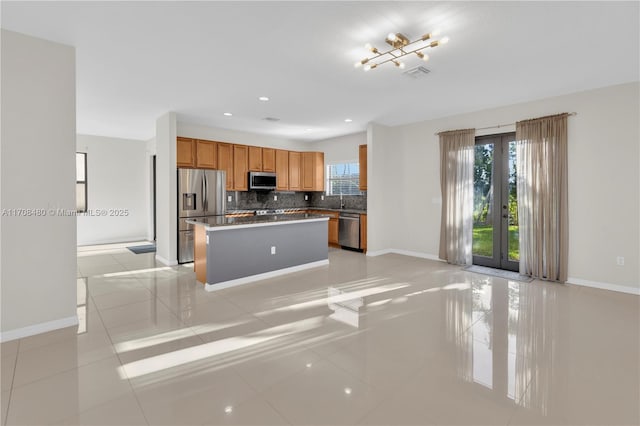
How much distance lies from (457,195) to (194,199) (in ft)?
16.3

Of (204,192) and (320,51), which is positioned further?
(204,192)

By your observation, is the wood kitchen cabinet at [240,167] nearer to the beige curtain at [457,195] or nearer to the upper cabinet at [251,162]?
the upper cabinet at [251,162]

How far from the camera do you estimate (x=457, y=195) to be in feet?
18.5

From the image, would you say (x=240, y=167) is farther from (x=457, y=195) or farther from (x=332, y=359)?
(x=332, y=359)

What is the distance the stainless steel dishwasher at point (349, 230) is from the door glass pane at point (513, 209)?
290 cm

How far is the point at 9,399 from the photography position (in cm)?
192

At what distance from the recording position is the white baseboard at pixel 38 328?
274 centimetres

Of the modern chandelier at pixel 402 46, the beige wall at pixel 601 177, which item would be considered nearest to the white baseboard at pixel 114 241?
the modern chandelier at pixel 402 46

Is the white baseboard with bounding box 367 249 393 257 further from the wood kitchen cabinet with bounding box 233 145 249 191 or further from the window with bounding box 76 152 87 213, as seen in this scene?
the window with bounding box 76 152 87 213

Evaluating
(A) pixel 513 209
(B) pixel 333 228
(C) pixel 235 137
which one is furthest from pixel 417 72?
(C) pixel 235 137

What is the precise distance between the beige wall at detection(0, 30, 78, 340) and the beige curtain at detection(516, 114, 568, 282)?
19.7ft

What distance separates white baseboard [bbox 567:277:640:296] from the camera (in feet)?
13.4

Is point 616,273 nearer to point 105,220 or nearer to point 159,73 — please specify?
point 159,73

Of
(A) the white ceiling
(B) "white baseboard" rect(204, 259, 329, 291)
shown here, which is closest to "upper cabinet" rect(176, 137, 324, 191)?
(A) the white ceiling
